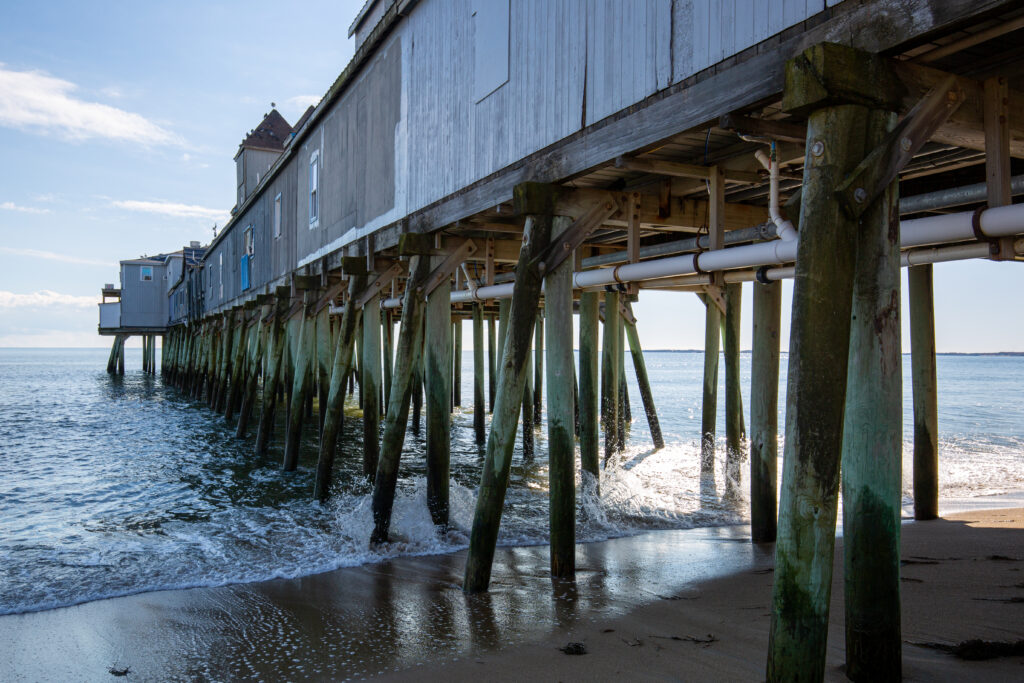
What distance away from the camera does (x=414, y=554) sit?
7.01 m

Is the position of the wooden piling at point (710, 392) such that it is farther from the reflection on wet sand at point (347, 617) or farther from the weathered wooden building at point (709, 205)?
the reflection on wet sand at point (347, 617)

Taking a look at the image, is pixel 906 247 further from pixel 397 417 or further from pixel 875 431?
pixel 397 417

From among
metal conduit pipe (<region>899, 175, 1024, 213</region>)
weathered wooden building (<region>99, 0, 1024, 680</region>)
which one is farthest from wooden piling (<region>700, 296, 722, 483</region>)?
metal conduit pipe (<region>899, 175, 1024, 213</region>)

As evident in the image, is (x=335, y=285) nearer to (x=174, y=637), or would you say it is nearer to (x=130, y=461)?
(x=130, y=461)

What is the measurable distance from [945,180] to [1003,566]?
300 cm

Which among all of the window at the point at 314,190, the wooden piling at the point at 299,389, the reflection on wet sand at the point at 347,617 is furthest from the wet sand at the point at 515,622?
the window at the point at 314,190

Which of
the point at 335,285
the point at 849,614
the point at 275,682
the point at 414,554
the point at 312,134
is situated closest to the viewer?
the point at 849,614

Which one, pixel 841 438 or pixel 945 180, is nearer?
pixel 841 438

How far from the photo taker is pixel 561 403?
560 centimetres

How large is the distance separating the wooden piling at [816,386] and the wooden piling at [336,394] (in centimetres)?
738

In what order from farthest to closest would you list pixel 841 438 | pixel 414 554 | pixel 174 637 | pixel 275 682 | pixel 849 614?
pixel 414 554, pixel 174 637, pixel 275 682, pixel 849 614, pixel 841 438

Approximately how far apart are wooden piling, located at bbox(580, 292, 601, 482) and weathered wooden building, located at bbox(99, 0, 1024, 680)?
37mm

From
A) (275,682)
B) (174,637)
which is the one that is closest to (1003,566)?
(275,682)

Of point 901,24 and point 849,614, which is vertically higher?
point 901,24
